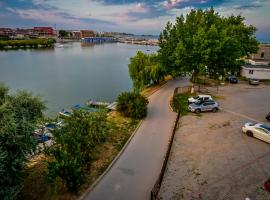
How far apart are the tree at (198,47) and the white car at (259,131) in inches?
562

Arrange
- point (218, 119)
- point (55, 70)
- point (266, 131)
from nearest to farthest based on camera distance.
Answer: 1. point (266, 131)
2. point (218, 119)
3. point (55, 70)

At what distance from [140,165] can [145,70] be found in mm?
25777

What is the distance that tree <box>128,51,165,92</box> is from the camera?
4216 cm

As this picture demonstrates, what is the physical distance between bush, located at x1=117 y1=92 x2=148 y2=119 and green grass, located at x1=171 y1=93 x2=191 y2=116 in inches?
186

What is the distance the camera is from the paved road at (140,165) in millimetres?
15094

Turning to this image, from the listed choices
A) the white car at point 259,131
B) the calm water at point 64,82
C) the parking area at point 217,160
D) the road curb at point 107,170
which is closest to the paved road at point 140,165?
the road curb at point 107,170

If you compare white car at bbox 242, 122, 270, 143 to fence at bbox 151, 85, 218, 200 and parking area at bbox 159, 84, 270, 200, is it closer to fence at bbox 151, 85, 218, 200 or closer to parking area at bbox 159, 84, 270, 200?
parking area at bbox 159, 84, 270, 200

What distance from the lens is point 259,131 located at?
2209 cm

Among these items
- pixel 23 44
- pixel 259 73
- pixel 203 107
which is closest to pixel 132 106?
pixel 203 107

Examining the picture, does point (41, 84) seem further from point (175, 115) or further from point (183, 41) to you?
point (175, 115)

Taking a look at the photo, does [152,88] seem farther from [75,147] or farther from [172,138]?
[75,147]

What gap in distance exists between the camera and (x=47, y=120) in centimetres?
1744

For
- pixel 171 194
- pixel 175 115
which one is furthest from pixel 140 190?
pixel 175 115

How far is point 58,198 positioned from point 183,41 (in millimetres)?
31512
